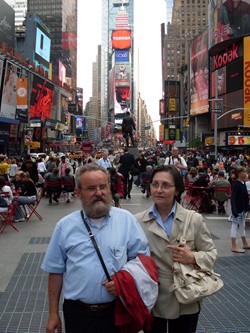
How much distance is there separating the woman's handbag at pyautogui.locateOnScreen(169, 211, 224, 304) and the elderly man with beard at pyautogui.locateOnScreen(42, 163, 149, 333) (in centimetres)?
26

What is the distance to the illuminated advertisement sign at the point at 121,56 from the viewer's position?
180 meters

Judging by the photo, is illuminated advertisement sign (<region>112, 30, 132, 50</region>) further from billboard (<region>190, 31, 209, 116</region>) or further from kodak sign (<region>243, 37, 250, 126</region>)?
kodak sign (<region>243, 37, 250, 126</region>)

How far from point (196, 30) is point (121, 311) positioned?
161914 millimetres

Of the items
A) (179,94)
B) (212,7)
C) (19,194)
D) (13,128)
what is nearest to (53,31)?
(179,94)

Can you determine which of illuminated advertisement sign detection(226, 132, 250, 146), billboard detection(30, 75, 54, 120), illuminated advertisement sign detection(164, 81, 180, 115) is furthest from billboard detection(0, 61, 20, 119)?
illuminated advertisement sign detection(164, 81, 180, 115)

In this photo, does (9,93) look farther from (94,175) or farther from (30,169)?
(94,175)

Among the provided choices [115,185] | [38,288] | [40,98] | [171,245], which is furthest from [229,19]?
[171,245]

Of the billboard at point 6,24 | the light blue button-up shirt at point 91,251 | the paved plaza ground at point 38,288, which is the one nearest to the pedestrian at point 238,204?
the paved plaza ground at point 38,288

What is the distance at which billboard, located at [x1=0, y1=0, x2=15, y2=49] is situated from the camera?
6216 cm

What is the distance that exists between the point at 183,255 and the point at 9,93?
154 ft

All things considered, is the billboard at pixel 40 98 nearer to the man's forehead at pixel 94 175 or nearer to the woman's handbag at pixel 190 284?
the man's forehead at pixel 94 175

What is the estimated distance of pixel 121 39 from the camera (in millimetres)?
180625

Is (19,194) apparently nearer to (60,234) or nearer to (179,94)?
(60,234)

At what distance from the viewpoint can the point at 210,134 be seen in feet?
264
